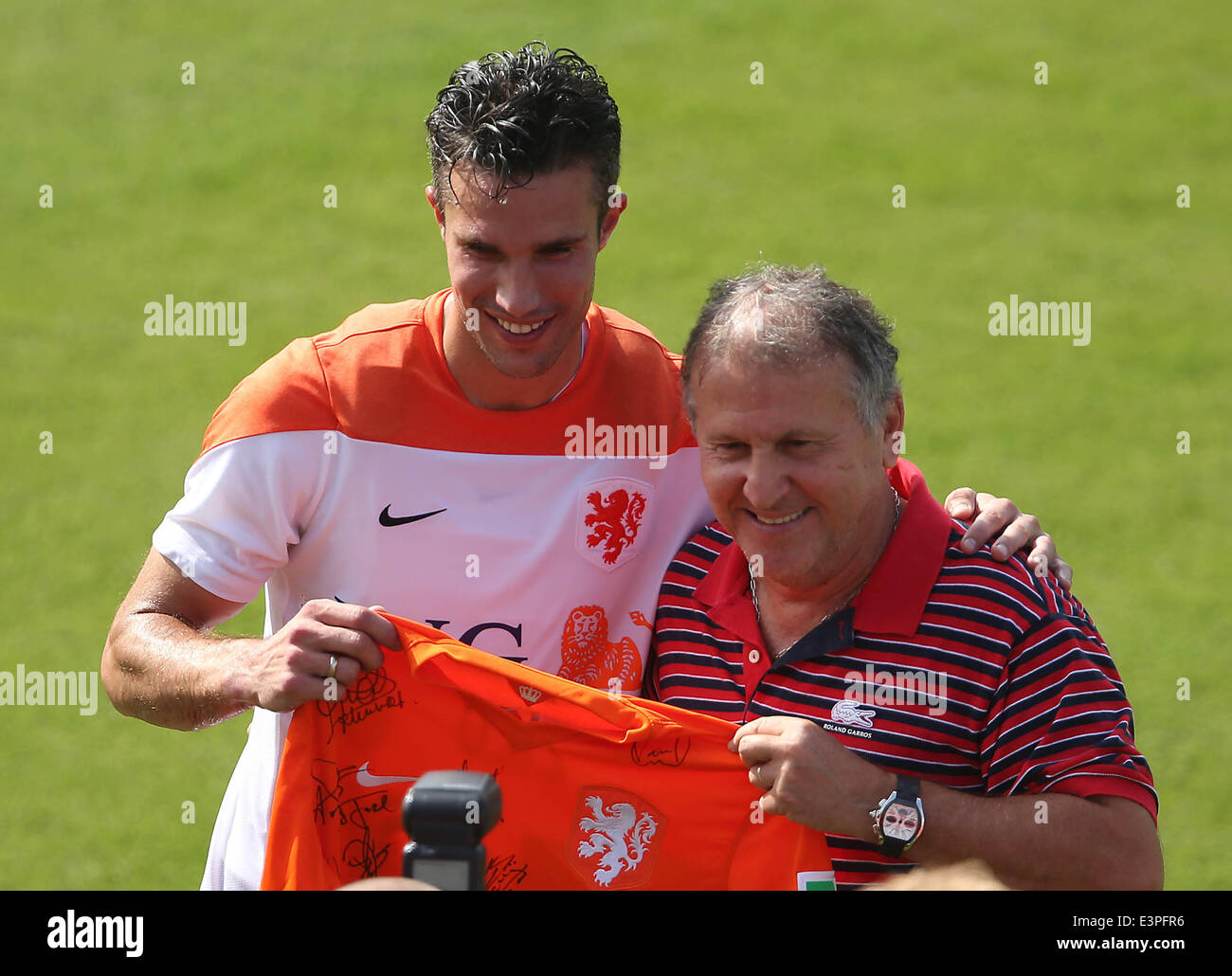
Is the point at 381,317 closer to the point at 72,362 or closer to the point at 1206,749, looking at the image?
the point at 1206,749

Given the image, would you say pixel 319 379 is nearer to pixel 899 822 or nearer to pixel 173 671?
pixel 173 671

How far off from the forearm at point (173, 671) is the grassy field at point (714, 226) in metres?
4.35

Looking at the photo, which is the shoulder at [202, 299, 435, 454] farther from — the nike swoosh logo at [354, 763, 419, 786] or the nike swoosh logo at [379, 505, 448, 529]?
the nike swoosh logo at [354, 763, 419, 786]

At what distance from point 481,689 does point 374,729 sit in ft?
0.76

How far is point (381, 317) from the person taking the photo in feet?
11.5

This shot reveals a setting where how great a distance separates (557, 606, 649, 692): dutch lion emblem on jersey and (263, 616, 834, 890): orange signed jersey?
33 cm

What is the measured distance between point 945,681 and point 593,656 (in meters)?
0.81

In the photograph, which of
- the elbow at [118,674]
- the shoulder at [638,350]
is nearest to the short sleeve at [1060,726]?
the shoulder at [638,350]

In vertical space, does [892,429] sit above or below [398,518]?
above

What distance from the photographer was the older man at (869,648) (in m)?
2.89
